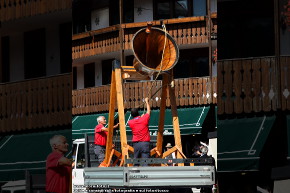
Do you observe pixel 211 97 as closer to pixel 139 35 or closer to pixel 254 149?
pixel 139 35

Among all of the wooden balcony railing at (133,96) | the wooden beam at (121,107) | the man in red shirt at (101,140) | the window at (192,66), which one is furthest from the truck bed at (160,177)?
the window at (192,66)

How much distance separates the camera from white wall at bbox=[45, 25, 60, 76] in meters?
6.77

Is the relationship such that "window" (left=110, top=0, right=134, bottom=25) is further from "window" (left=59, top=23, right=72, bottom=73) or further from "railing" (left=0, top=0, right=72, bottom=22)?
"window" (left=59, top=23, right=72, bottom=73)

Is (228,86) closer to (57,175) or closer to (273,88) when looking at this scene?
(273,88)

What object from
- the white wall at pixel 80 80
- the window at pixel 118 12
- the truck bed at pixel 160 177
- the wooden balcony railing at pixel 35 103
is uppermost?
the window at pixel 118 12

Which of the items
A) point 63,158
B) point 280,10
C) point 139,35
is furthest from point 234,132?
point 139,35

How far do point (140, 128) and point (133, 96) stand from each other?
248cm

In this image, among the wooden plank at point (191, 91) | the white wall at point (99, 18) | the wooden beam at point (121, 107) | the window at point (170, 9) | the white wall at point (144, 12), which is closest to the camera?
the wooden beam at point (121, 107)

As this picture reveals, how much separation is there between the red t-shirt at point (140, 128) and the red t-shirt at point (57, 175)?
2.45 meters

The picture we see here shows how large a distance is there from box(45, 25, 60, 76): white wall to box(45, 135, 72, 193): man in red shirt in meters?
0.57

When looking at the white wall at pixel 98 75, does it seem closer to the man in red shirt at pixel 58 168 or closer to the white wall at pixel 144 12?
the man in red shirt at pixel 58 168

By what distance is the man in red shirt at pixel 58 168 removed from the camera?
6.37 m

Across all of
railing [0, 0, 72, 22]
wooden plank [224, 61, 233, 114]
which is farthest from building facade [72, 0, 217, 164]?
wooden plank [224, 61, 233, 114]

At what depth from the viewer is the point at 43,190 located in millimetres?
6527
